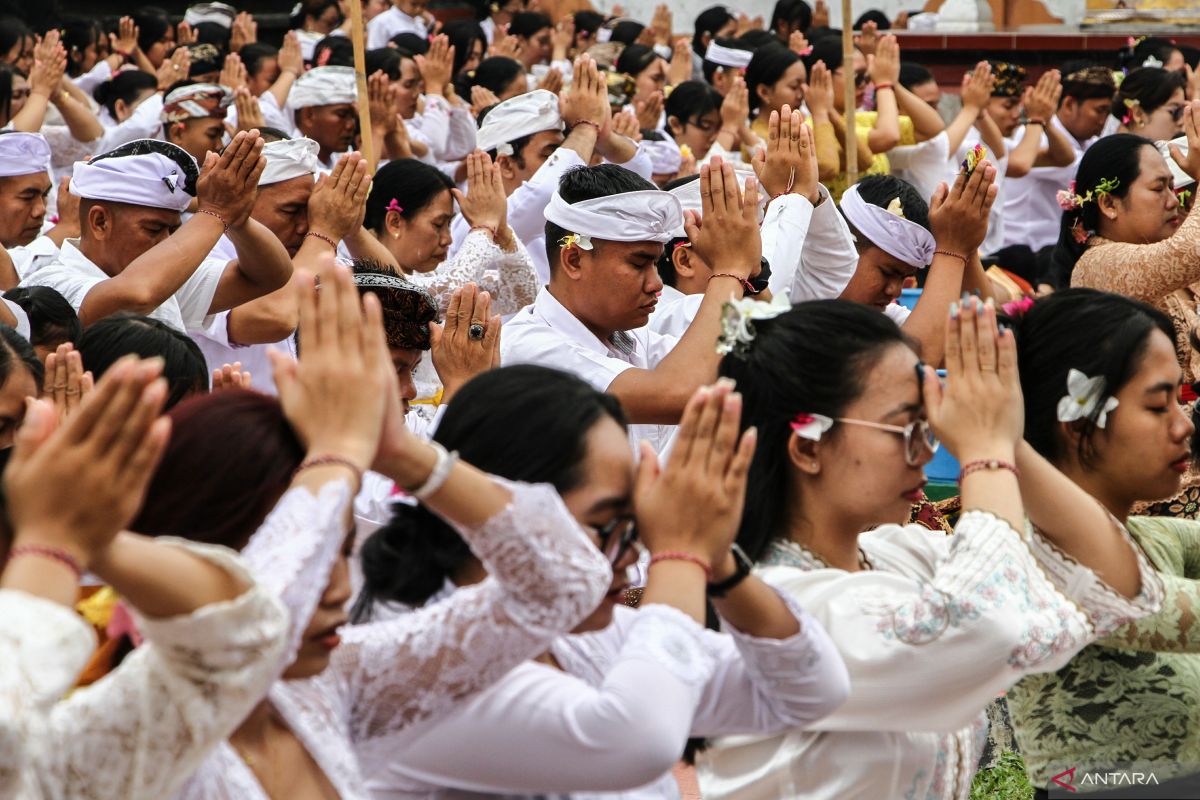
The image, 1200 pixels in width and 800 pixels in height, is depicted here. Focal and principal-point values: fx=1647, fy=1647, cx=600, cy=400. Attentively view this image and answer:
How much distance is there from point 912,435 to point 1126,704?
76 centimetres

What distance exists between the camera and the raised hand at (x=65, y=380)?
340 centimetres

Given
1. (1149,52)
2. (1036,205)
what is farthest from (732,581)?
(1149,52)

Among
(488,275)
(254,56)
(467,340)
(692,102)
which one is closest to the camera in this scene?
(467,340)

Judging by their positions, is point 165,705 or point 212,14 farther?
point 212,14

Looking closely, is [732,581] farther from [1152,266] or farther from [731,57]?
[731,57]

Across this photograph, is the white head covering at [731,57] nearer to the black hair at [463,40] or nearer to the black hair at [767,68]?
the black hair at [767,68]

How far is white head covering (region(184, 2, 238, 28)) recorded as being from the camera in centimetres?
1334

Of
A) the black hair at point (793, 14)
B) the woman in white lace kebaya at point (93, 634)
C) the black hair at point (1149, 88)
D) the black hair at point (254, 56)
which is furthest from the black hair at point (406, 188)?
the black hair at point (793, 14)

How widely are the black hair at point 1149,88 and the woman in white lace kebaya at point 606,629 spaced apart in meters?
7.53

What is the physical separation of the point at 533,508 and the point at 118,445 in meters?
0.60

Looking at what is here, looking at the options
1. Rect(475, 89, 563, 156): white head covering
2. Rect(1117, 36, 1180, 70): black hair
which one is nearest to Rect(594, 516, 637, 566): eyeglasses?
Rect(475, 89, 563, 156): white head covering

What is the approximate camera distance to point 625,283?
4477mm

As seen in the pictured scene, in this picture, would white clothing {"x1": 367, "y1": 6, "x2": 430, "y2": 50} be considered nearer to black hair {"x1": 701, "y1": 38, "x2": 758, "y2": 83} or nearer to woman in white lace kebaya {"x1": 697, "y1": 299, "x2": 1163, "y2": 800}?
black hair {"x1": 701, "y1": 38, "x2": 758, "y2": 83}

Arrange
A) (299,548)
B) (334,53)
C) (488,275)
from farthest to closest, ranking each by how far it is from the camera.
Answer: (334,53), (488,275), (299,548)
